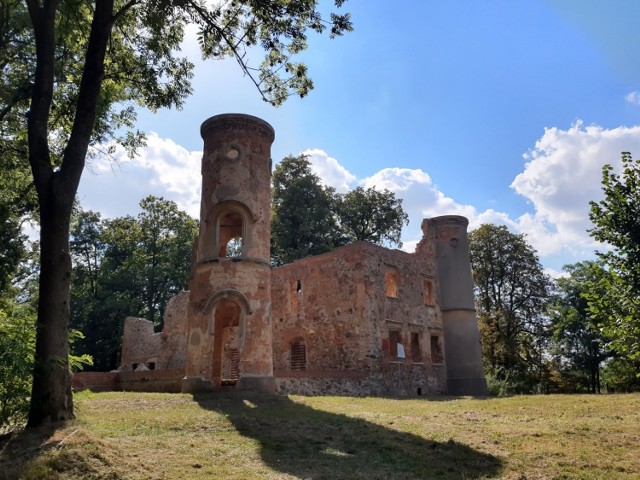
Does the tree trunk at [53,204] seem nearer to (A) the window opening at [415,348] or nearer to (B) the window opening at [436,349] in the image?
(A) the window opening at [415,348]

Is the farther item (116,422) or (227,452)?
(116,422)

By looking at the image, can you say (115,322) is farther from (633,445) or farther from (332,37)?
(633,445)

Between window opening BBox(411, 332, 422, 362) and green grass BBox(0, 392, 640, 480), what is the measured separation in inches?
466

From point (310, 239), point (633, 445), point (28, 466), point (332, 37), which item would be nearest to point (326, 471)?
point (28, 466)

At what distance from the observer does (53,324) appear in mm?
7953

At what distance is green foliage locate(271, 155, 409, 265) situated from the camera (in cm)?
3459

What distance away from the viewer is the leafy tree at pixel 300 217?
34.5 meters

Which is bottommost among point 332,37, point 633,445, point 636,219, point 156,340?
point 633,445

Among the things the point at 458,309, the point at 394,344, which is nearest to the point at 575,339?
the point at 458,309

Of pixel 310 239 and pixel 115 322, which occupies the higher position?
pixel 310 239

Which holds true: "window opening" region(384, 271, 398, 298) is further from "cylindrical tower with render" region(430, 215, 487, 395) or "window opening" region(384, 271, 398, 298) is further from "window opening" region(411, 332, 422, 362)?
"cylindrical tower with render" region(430, 215, 487, 395)

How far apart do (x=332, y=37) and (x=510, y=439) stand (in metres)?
8.24

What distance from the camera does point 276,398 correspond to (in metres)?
13.6

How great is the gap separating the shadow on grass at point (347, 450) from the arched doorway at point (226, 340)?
4257 millimetres
